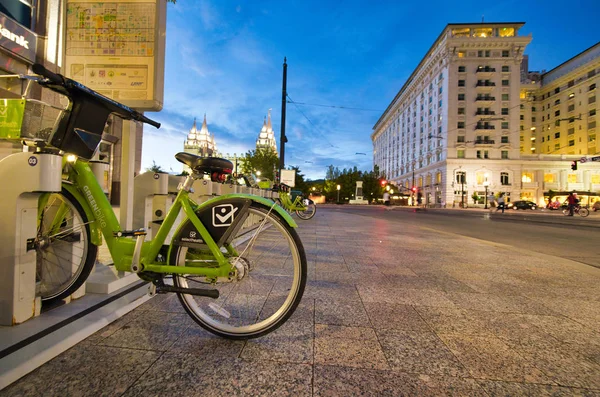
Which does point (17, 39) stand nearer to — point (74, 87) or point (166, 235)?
point (74, 87)

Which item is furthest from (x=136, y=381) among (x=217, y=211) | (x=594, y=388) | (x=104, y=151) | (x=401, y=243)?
(x=401, y=243)

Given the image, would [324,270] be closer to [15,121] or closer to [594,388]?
[594,388]

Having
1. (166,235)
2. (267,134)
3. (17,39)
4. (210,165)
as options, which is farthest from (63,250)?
(267,134)

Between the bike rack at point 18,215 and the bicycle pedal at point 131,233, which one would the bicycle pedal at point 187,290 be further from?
the bike rack at point 18,215

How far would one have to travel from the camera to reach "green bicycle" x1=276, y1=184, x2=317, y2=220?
39.5ft

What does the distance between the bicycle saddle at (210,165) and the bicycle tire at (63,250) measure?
1.00m

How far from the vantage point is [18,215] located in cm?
187

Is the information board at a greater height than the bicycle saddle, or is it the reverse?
the information board

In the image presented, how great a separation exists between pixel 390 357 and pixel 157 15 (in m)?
4.18

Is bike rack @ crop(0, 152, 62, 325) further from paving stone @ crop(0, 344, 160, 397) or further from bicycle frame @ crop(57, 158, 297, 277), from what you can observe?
paving stone @ crop(0, 344, 160, 397)

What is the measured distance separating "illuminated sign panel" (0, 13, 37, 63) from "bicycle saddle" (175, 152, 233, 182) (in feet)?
23.8

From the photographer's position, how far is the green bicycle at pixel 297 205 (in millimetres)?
12047

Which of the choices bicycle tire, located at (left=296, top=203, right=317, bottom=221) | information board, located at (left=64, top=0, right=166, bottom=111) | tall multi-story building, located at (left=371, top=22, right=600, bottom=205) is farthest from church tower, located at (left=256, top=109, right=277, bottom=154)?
information board, located at (left=64, top=0, right=166, bottom=111)

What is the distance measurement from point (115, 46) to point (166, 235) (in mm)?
2809
